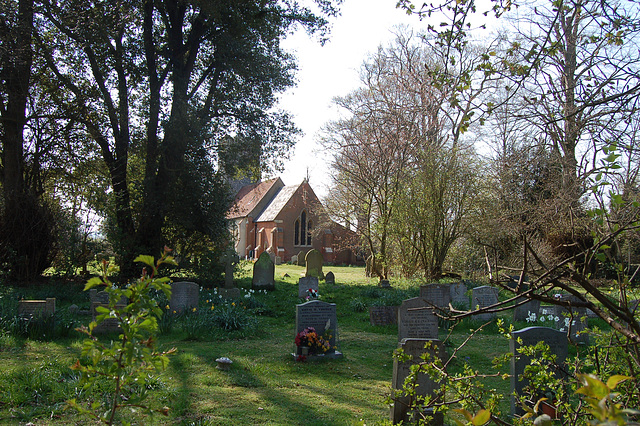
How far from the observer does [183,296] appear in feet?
40.3

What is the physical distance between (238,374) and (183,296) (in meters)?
5.63

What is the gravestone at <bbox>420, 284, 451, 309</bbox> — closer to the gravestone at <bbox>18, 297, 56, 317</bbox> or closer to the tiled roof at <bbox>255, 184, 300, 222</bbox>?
the gravestone at <bbox>18, 297, 56, 317</bbox>

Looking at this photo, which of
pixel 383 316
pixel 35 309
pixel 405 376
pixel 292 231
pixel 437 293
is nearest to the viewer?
pixel 405 376

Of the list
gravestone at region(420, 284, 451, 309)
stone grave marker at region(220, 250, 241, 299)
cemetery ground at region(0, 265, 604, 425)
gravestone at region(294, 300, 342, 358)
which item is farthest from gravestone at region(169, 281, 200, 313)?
gravestone at region(420, 284, 451, 309)

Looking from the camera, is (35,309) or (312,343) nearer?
(312,343)

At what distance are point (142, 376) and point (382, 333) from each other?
9535 mm

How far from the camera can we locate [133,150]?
17.2 metres

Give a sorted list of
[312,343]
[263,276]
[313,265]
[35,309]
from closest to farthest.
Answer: [312,343] < [35,309] < [263,276] < [313,265]

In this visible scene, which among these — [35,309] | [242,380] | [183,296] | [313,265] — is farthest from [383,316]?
[313,265]

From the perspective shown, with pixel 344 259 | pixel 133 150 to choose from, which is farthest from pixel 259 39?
pixel 344 259

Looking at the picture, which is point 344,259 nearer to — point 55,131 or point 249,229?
point 249,229

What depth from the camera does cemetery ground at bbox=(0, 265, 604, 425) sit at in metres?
5.40

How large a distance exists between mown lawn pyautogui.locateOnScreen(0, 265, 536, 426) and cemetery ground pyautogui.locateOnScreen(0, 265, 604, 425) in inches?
0.5

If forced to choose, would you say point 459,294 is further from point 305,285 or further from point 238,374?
point 238,374
